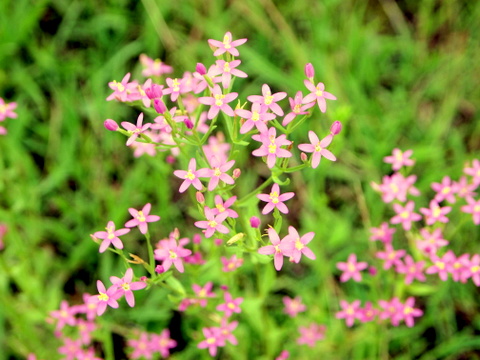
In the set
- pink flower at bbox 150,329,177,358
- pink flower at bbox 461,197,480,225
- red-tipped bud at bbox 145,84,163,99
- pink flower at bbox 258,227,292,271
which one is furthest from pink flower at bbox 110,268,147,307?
pink flower at bbox 461,197,480,225

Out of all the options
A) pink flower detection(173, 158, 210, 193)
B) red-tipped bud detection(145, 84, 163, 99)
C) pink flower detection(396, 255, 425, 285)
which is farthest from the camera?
pink flower detection(396, 255, 425, 285)

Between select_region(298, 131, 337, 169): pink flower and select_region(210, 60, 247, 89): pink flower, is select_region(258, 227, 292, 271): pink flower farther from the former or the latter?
select_region(210, 60, 247, 89): pink flower

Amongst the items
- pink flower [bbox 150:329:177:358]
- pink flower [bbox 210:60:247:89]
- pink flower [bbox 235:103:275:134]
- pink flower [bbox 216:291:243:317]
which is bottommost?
pink flower [bbox 150:329:177:358]

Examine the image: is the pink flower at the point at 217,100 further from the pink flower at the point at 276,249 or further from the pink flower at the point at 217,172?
the pink flower at the point at 276,249

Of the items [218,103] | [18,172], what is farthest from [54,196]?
[218,103]

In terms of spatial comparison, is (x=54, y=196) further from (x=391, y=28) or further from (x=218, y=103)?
(x=391, y=28)

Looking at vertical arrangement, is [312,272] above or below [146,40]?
below
